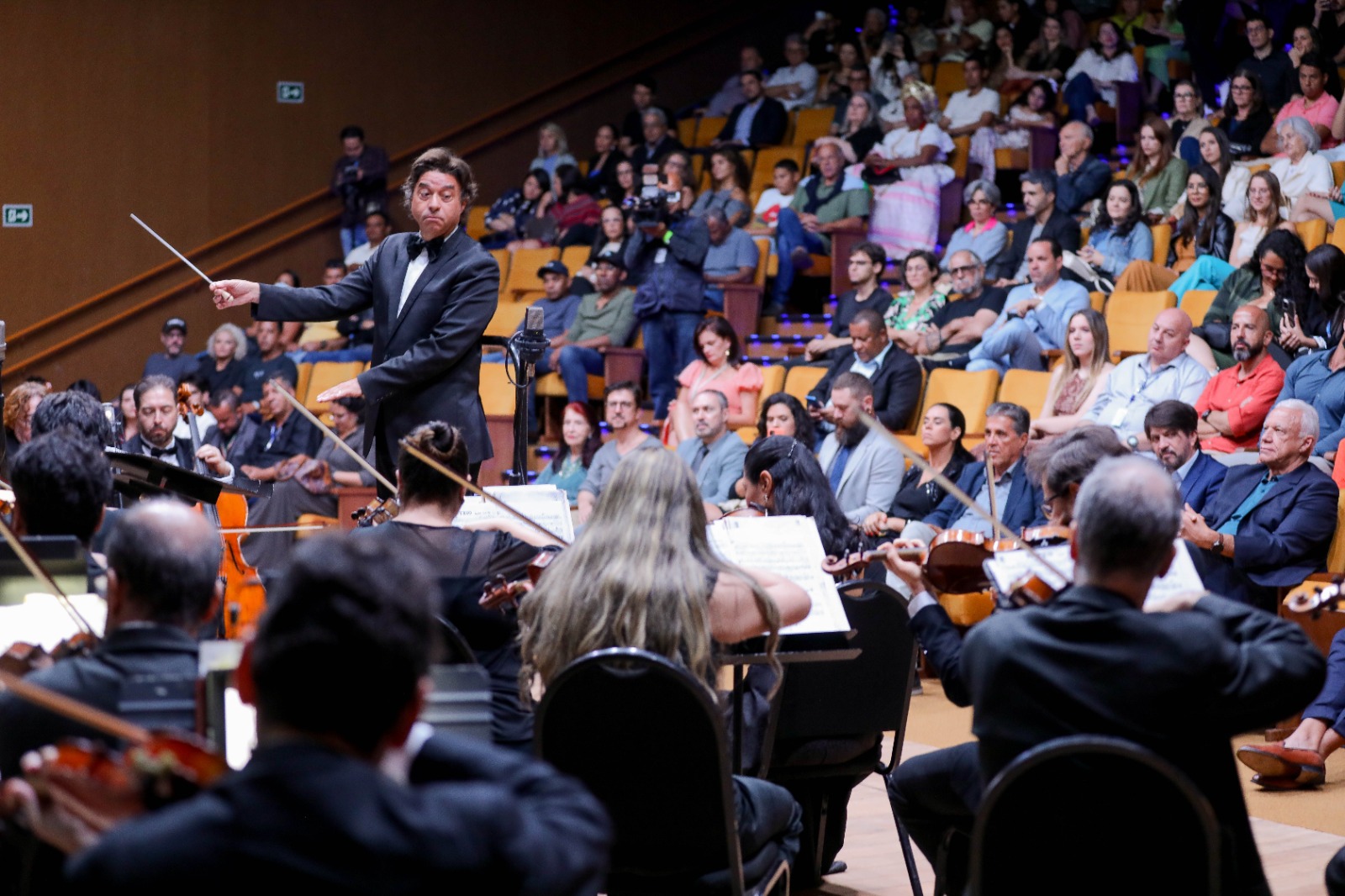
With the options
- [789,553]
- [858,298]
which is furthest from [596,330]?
[789,553]

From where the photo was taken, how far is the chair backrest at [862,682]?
10.0 feet

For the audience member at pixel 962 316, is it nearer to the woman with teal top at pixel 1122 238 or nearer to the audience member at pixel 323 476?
the woman with teal top at pixel 1122 238

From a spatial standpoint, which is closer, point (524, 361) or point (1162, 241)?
point (524, 361)

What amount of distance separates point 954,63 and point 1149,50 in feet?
4.49

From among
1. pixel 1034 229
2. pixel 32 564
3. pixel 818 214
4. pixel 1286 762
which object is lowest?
pixel 1286 762

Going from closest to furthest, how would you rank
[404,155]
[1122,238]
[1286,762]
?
[1286,762], [1122,238], [404,155]

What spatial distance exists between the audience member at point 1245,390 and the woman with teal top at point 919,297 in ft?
6.42

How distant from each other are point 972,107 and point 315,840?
27.1 feet

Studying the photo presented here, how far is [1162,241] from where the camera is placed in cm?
697

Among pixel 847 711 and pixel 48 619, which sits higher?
pixel 48 619

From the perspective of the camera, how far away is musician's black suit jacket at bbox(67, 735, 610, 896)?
1084 millimetres

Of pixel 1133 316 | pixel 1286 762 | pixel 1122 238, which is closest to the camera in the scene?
pixel 1286 762

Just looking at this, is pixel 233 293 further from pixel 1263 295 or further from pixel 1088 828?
pixel 1263 295

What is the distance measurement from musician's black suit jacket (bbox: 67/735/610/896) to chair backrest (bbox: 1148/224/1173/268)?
6.38 metres
